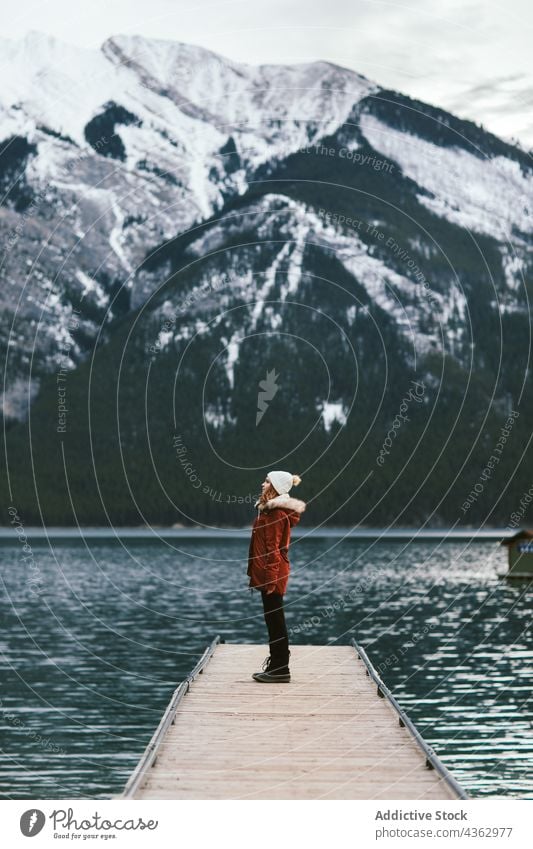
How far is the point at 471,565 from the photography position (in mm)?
162875

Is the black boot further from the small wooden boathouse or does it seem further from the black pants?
the small wooden boathouse

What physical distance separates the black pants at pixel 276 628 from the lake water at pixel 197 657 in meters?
6.70

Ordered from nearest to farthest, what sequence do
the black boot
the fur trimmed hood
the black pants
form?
the fur trimmed hood < the black pants < the black boot

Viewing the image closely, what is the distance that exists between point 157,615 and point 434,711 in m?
43.7

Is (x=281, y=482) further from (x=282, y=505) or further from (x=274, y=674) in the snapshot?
(x=274, y=674)

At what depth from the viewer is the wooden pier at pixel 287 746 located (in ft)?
49.2

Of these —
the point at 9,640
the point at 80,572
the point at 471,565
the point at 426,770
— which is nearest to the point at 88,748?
the point at 426,770

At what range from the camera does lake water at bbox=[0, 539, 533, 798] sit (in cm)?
3158

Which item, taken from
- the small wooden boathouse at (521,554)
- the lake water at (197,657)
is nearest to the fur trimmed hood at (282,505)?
the lake water at (197,657)

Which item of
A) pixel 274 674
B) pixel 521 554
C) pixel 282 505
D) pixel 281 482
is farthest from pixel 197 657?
pixel 521 554

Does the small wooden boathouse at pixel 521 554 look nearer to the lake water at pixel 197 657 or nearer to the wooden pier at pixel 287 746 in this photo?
the lake water at pixel 197 657

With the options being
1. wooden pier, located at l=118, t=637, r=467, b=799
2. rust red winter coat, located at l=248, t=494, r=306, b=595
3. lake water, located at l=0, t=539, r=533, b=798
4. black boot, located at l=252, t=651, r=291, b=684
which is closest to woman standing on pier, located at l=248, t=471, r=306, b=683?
rust red winter coat, located at l=248, t=494, r=306, b=595

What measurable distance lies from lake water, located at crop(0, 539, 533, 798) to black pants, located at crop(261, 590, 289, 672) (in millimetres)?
6702
